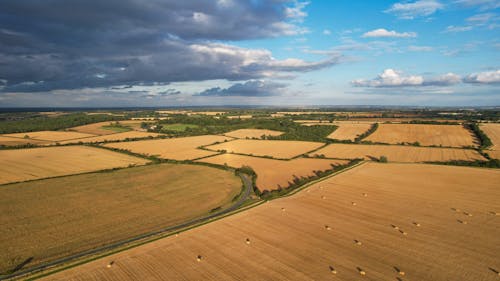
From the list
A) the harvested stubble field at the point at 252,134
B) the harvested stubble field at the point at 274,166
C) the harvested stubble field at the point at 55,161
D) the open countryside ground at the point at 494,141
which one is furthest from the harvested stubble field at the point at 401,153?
the harvested stubble field at the point at 55,161

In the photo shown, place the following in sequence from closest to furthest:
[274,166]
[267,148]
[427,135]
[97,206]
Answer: [97,206] < [274,166] < [267,148] < [427,135]

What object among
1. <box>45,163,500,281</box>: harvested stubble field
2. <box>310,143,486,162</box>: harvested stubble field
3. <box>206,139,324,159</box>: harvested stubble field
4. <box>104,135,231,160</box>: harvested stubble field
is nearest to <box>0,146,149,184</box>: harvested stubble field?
<box>104,135,231,160</box>: harvested stubble field

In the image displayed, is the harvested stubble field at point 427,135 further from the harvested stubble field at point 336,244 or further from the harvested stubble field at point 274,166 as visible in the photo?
the harvested stubble field at point 336,244

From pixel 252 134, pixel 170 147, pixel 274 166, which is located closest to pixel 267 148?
pixel 274 166

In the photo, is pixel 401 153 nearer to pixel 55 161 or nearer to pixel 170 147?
pixel 170 147

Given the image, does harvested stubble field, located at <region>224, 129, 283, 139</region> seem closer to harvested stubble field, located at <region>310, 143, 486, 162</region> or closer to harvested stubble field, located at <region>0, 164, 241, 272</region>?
harvested stubble field, located at <region>310, 143, 486, 162</region>

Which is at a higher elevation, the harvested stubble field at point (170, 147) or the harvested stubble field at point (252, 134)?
the harvested stubble field at point (252, 134)

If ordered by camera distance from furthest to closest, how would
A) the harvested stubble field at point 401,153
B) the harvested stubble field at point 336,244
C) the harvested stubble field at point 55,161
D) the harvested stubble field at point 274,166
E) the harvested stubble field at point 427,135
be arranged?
the harvested stubble field at point 427,135, the harvested stubble field at point 401,153, the harvested stubble field at point 55,161, the harvested stubble field at point 274,166, the harvested stubble field at point 336,244
